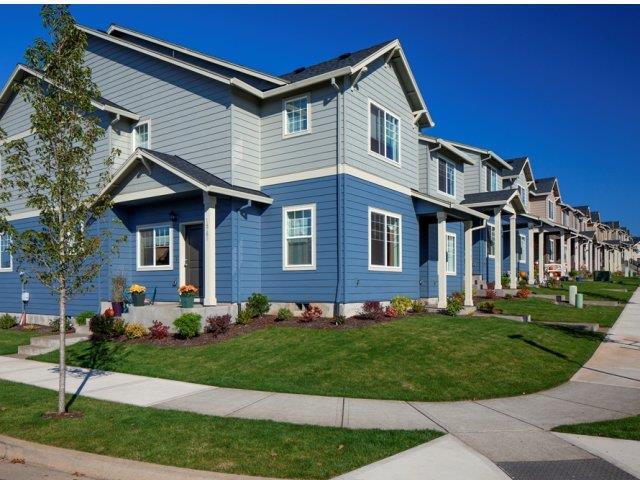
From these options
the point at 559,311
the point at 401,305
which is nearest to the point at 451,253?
the point at 559,311

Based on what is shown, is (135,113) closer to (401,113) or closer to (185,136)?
(185,136)

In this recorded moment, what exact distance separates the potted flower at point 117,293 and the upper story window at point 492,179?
20679 millimetres

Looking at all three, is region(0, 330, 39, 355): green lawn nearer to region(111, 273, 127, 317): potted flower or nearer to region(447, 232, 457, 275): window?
region(111, 273, 127, 317): potted flower

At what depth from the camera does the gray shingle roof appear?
1557cm

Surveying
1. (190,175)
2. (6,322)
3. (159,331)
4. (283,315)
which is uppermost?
(190,175)

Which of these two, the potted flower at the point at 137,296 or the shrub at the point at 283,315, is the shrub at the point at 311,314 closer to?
the shrub at the point at 283,315

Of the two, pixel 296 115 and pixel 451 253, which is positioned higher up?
pixel 296 115

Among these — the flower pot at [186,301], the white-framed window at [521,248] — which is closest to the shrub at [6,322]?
the flower pot at [186,301]

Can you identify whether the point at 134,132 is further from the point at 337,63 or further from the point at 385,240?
the point at 385,240

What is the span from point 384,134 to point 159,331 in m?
9.30

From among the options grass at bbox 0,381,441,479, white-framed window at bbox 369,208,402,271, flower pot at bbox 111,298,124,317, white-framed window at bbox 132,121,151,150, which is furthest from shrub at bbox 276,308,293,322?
white-framed window at bbox 132,121,151,150

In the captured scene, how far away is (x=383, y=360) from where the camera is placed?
1028 cm

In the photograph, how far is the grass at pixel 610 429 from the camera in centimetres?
639

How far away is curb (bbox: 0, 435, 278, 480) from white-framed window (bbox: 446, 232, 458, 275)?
18.1 m
